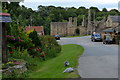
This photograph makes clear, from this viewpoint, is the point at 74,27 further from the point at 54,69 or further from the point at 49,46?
the point at 54,69

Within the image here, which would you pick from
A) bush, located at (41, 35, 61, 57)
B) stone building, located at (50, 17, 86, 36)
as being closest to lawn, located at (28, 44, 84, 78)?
bush, located at (41, 35, 61, 57)

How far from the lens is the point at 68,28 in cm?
8538

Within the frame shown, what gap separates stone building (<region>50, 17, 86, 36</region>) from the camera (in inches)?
3295

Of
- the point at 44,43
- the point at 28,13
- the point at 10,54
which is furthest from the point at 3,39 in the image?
the point at 28,13

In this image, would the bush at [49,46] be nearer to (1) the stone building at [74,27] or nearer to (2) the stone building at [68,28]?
(1) the stone building at [74,27]

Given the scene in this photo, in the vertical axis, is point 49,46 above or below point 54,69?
above

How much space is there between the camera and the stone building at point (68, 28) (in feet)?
275

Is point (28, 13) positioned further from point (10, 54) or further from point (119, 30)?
point (10, 54)

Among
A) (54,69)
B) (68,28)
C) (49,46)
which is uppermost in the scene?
(68,28)

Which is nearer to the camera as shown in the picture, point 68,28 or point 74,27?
point 74,27

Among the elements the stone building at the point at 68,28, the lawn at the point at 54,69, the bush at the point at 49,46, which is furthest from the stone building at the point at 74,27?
the lawn at the point at 54,69

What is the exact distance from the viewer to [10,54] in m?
16.2

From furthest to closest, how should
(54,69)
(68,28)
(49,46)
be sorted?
(68,28)
(49,46)
(54,69)

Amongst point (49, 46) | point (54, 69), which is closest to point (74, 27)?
point (49, 46)
